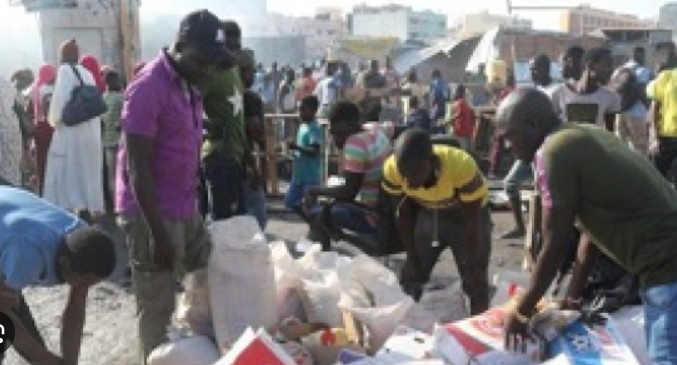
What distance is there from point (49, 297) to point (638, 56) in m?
9.00

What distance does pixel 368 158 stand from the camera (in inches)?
214

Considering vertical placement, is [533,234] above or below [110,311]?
above

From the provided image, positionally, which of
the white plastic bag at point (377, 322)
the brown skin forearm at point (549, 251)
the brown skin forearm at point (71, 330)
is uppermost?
the brown skin forearm at point (549, 251)

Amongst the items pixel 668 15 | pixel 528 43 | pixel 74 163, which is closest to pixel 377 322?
pixel 74 163

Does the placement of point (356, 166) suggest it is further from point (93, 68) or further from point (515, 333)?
point (93, 68)

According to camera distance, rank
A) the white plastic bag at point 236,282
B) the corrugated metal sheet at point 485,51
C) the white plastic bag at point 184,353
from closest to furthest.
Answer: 1. the white plastic bag at point 184,353
2. the white plastic bag at point 236,282
3. the corrugated metal sheet at point 485,51

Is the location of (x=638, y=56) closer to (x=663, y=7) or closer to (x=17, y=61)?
(x=17, y=61)

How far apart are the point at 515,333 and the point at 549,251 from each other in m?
0.34

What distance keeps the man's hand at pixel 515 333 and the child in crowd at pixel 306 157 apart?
13.0 feet

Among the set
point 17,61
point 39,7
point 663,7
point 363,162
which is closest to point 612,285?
point 363,162

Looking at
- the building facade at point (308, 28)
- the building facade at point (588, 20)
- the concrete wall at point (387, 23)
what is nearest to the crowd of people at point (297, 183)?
the building facade at point (308, 28)

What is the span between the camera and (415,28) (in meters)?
53.1

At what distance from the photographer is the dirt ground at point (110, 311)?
485 cm

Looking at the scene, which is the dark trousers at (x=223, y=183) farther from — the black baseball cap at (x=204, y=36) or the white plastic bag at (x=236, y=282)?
the black baseball cap at (x=204, y=36)
